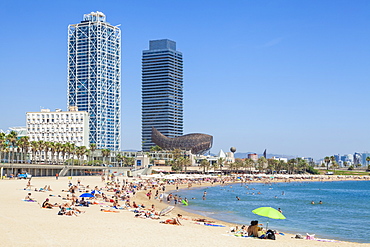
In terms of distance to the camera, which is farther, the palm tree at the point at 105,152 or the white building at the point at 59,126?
the white building at the point at 59,126

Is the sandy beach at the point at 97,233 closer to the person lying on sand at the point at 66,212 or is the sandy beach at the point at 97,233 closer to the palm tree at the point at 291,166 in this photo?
the person lying on sand at the point at 66,212

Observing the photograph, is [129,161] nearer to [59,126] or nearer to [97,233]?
[59,126]

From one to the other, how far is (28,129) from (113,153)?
113 feet

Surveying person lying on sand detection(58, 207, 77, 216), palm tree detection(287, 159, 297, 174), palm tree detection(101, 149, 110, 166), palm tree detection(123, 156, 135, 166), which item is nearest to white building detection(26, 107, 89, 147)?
palm tree detection(123, 156, 135, 166)

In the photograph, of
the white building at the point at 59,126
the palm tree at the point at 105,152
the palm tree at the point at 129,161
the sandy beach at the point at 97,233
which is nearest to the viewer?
the sandy beach at the point at 97,233

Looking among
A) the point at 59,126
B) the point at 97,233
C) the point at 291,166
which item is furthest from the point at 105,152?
the point at 97,233

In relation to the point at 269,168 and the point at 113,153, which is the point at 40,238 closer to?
the point at 113,153

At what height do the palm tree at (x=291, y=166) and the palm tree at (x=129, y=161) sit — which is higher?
the palm tree at (x=129, y=161)

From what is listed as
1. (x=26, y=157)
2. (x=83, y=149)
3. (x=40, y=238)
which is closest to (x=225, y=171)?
(x=83, y=149)

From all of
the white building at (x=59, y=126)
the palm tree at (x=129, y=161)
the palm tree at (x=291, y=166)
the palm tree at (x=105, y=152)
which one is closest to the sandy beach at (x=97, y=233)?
the palm tree at (x=105, y=152)

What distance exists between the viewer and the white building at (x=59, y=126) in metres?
160

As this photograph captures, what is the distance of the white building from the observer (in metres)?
160

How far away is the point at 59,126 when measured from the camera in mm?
160750

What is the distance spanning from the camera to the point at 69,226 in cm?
2378
